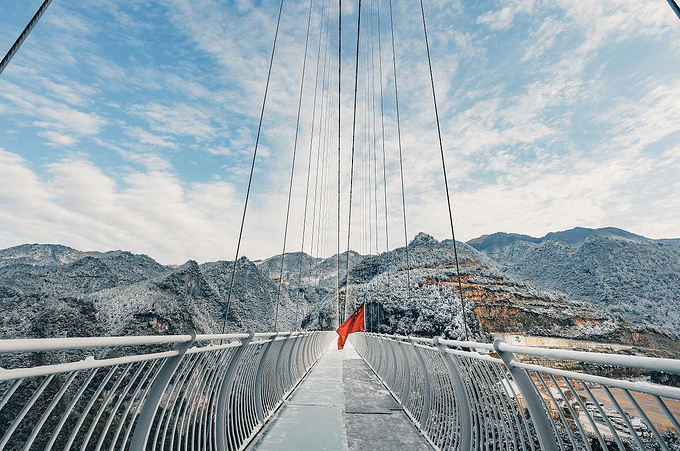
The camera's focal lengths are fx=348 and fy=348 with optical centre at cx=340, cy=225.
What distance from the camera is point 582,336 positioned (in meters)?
72.6

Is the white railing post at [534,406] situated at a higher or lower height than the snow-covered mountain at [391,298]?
lower

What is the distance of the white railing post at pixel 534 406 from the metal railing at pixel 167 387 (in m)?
2.00

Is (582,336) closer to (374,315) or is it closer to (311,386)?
(374,315)

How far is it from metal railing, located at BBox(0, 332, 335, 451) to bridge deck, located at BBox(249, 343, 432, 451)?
28 cm

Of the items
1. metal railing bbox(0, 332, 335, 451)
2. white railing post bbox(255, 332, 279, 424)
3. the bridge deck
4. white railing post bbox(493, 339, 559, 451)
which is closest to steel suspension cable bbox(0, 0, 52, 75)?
metal railing bbox(0, 332, 335, 451)

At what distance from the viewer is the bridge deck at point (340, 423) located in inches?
156

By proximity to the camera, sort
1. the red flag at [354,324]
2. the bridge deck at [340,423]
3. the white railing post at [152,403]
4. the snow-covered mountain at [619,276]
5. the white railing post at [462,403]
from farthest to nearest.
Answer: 1. the snow-covered mountain at [619,276]
2. the red flag at [354,324]
3. the bridge deck at [340,423]
4. the white railing post at [462,403]
5. the white railing post at [152,403]

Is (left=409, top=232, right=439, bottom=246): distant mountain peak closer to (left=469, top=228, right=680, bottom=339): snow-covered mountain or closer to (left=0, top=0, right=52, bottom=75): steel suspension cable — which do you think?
(left=469, top=228, right=680, bottom=339): snow-covered mountain

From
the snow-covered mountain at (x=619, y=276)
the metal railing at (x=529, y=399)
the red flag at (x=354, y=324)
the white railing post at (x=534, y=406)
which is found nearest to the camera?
the metal railing at (x=529, y=399)

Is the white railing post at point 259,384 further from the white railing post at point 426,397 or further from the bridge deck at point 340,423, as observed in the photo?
the white railing post at point 426,397

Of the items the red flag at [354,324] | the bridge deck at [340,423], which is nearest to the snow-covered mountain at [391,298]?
the red flag at [354,324]

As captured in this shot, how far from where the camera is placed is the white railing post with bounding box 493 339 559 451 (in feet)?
6.64

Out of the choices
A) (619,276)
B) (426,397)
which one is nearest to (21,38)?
(426,397)

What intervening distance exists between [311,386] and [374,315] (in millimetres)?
60012
